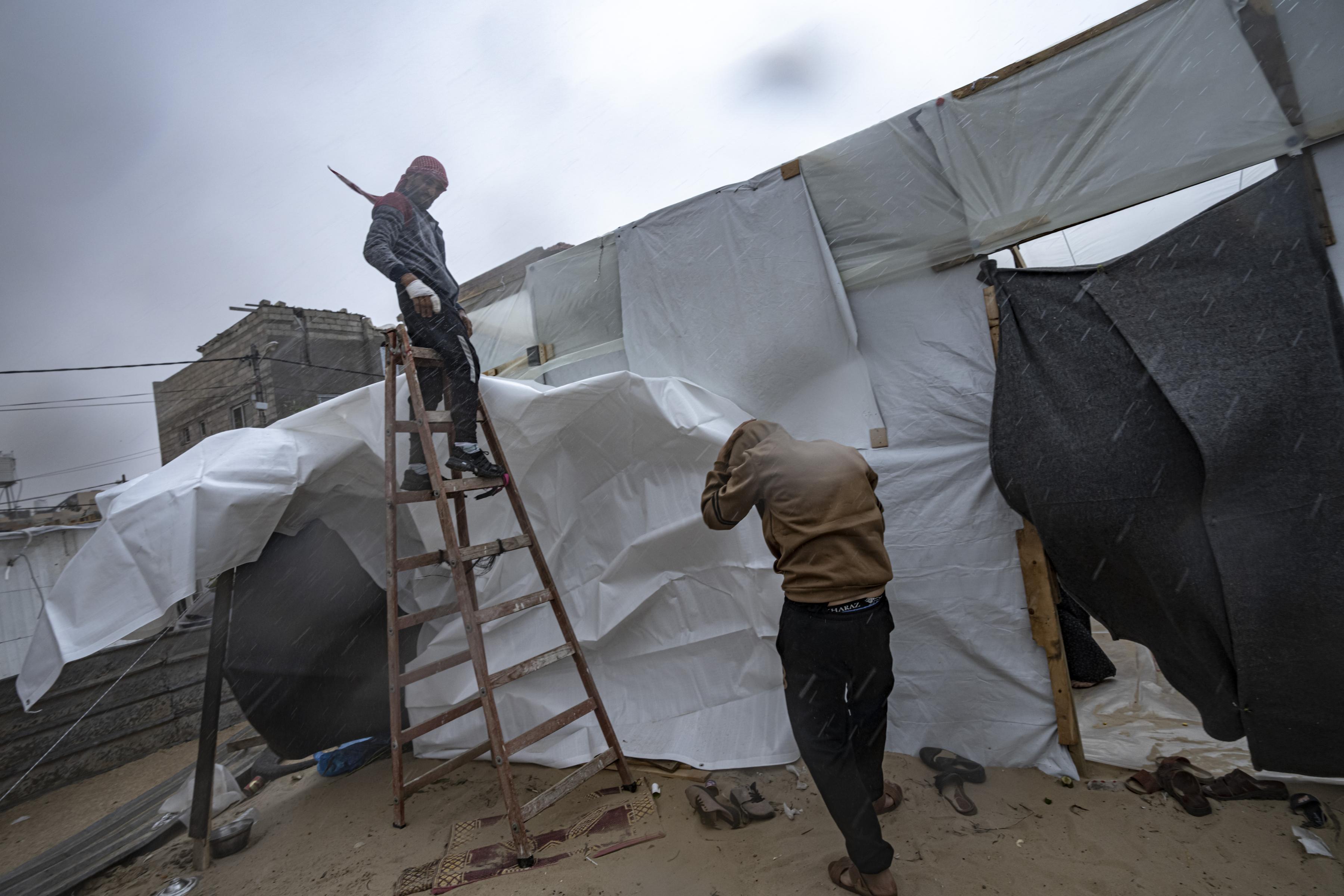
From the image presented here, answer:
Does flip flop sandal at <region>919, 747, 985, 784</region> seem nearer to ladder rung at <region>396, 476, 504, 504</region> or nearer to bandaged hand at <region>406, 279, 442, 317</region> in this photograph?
ladder rung at <region>396, 476, 504, 504</region>

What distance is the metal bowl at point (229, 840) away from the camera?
8.50ft

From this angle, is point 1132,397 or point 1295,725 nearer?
point 1295,725

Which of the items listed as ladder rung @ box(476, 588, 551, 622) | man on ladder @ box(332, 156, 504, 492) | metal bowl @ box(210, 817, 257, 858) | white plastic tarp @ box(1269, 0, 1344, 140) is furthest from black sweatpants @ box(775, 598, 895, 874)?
metal bowl @ box(210, 817, 257, 858)

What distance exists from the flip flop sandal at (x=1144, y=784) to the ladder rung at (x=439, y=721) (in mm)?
2454

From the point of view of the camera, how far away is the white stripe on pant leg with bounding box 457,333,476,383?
8.43 feet

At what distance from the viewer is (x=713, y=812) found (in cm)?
219

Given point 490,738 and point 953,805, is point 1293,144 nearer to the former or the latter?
point 953,805

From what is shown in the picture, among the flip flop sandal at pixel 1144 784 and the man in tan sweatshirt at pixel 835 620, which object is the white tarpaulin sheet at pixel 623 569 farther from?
the man in tan sweatshirt at pixel 835 620

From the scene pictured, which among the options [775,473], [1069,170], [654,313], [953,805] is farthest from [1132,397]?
[654,313]

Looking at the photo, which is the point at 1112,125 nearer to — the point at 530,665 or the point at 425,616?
the point at 530,665

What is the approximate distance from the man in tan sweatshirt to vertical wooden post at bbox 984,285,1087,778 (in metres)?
0.79

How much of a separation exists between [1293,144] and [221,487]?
4.18 meters

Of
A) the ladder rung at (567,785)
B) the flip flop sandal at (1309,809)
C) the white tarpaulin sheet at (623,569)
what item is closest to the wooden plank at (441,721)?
the ladder rung at (567,785)

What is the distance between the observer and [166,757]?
203 inches
